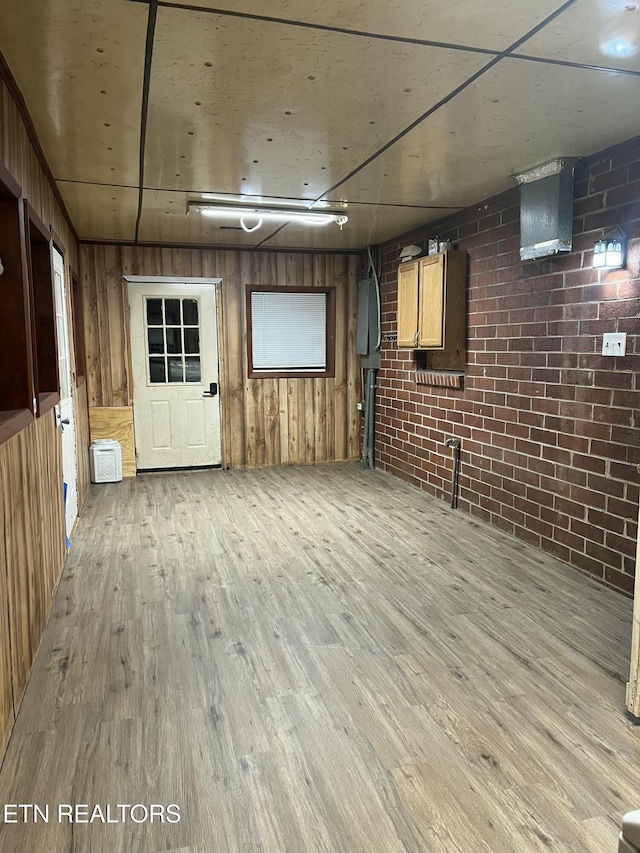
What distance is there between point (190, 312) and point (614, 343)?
4.49 metres

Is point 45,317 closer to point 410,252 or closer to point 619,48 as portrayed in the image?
point 619,48

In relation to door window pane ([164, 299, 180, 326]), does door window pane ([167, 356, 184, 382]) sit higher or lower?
lower

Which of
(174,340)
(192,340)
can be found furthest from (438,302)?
(174,340)

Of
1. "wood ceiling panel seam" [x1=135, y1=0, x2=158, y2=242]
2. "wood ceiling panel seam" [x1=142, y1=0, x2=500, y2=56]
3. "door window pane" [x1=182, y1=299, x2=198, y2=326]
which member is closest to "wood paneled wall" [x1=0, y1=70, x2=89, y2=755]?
"wood ceiling panel seam" [x1=135, y1=0, x2=158, y2=242]

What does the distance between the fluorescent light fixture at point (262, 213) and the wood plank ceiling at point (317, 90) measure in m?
0.35

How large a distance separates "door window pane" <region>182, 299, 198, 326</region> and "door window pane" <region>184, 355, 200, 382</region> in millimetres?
375

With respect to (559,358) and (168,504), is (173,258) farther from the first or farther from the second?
(559,358)

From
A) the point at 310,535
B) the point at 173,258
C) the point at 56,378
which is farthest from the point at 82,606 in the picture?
the point at 173,258

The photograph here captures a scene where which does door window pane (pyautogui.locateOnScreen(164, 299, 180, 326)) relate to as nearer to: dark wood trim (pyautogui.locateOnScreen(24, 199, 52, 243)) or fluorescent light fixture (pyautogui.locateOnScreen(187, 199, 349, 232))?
fluorescent light fixture (pyautogui.locateOnScreen(187, 199, 349, 232))

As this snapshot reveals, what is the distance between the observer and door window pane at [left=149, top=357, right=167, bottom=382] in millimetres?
6363

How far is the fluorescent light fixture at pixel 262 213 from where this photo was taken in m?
4.45

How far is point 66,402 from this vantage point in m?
4.18

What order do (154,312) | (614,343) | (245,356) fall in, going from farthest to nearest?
(245,356) < (154,312) < (614,343)
